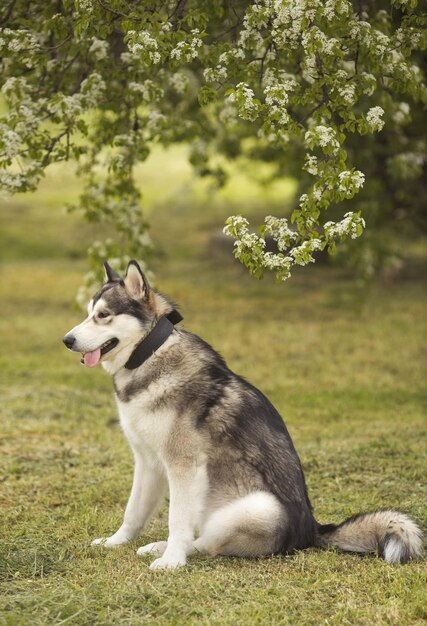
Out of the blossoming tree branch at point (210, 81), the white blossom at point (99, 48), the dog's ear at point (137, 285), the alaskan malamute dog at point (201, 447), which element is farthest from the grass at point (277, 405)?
the white blossom at point (99, 48)

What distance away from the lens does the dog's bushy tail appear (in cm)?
646

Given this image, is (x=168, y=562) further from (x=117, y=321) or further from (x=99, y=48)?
(x=99, y=48)

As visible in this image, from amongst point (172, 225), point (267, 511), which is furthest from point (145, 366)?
point (172, 225)

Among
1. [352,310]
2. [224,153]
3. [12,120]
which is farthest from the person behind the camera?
[224,153]

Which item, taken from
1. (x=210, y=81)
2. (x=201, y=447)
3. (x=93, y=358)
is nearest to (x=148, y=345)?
(x=93, y=358)

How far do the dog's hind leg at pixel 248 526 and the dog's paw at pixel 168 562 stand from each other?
268 millimetres

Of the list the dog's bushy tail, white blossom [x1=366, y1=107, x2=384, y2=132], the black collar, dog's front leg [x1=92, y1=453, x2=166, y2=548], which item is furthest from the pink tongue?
white blossom [x1=366, y1=107, x2=384, y2=132]

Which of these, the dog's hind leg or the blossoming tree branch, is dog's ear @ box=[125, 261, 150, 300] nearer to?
the blossoming tree branch

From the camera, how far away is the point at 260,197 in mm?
40219

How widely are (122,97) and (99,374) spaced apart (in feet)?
20.0

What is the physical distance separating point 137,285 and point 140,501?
170 cm

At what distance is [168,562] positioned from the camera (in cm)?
650

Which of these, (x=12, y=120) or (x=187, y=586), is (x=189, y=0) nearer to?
(x=12, y=120)

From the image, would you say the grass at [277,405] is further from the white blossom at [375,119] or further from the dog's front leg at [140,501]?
the white blossom at [375,119]
